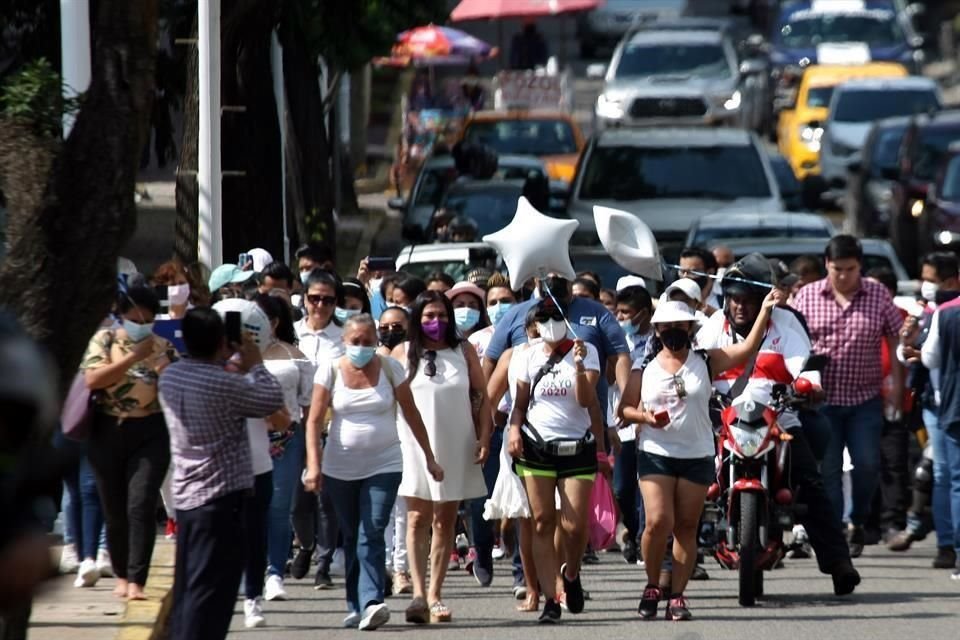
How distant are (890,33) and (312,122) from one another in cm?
1998

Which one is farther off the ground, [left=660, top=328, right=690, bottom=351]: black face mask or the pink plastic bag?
[left=660, top=328, right=690, bottom=351]: black face mask

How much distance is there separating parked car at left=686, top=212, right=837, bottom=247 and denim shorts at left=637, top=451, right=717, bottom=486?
8.07 metres

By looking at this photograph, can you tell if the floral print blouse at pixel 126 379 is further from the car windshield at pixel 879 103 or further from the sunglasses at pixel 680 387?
the car windshield at pixel 879 103

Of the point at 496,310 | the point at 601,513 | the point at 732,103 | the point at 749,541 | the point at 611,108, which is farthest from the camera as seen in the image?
the point at 611,108

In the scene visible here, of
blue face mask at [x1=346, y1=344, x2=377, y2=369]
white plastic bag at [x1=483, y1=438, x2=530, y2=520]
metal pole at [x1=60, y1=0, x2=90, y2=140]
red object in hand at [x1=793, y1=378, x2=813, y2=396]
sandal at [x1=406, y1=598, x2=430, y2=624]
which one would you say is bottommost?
sandal at [x1=406, y1=598, x2=430, y2=624]

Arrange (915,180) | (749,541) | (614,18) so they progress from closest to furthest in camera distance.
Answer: (749,541) → (915,180) → (614,18)

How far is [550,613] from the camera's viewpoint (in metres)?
11.2

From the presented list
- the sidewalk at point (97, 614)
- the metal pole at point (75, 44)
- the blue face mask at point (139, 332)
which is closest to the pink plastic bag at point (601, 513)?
the sidewalk at point (97, 614)

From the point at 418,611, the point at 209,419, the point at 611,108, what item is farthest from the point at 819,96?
the point at 209,419

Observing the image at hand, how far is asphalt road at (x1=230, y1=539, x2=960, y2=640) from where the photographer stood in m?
10.8

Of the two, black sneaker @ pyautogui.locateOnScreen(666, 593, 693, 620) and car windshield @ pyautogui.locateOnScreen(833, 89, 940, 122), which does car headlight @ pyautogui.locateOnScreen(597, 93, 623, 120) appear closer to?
car windshield @ pyautogui.locateOnScreen(833, 89, 940, 122)

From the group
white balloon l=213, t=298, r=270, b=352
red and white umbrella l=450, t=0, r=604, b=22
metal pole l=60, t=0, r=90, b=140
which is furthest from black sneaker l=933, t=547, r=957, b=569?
red and white umbrella l=450, t=0, r=604, b=22

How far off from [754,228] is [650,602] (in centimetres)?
867

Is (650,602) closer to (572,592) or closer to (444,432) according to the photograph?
(572,592)
